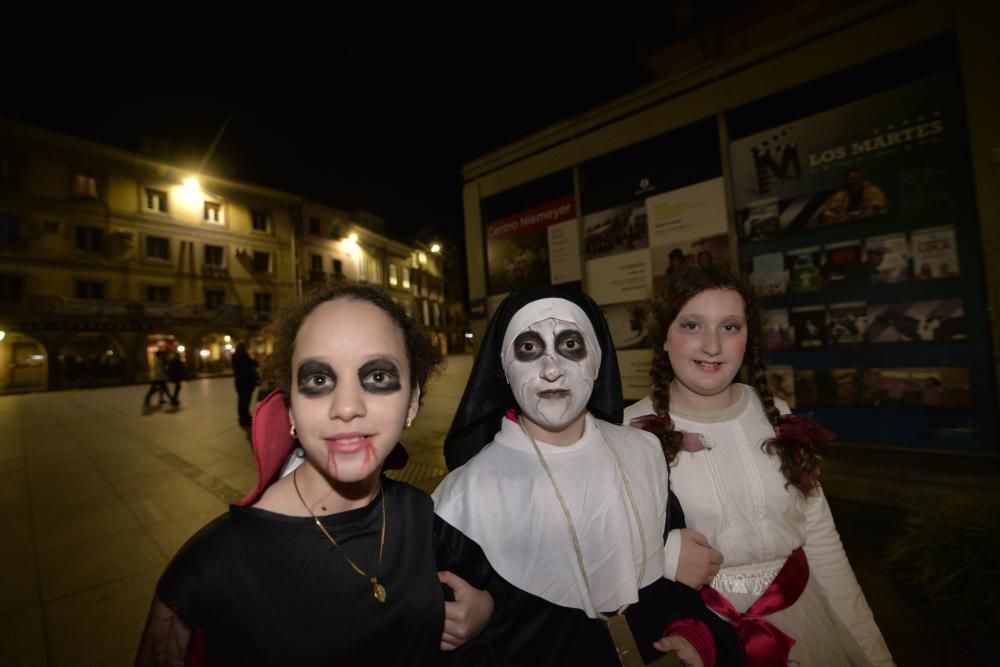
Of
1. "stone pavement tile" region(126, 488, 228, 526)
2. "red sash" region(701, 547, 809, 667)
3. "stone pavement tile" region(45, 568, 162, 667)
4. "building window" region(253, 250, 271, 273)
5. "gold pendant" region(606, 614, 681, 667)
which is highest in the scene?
"building window" region(253, 250, 271, 273)

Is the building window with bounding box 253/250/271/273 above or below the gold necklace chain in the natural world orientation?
above

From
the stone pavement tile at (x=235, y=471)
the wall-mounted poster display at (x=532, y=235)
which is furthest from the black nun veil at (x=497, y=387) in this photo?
the stone pavement tile at (x=235, y=471)

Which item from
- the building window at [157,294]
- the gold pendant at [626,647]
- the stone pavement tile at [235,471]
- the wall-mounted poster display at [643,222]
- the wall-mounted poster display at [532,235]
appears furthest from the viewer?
the building window at [157,294]

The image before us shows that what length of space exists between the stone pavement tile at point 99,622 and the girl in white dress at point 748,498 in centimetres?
319

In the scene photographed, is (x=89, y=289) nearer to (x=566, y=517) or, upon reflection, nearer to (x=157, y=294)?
(x=157, y=294)

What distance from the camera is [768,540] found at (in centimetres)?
175

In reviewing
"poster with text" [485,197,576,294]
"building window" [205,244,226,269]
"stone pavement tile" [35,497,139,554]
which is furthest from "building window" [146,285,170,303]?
"poster with text" [485,197,576,294]

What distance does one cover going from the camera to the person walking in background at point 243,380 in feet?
27.6

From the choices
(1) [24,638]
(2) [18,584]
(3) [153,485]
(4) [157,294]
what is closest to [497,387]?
(1) [24,638]

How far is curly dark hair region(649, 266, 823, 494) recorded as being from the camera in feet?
5.98

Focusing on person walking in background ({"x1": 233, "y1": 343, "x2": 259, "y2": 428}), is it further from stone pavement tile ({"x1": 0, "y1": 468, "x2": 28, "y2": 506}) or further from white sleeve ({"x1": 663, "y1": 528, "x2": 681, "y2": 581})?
white sleeve ({"x1": 663, "y1": 528, "x2": 681, "y2": 581})

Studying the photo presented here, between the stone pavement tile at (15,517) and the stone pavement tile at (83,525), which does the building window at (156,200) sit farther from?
the stone pavement tile at (83,525)

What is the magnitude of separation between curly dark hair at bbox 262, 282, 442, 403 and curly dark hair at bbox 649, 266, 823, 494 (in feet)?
3.80

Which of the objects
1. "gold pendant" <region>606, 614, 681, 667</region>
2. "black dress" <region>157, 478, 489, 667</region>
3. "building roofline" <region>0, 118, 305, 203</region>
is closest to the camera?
"black dress" <region>157, 478, 489, 667</region>
